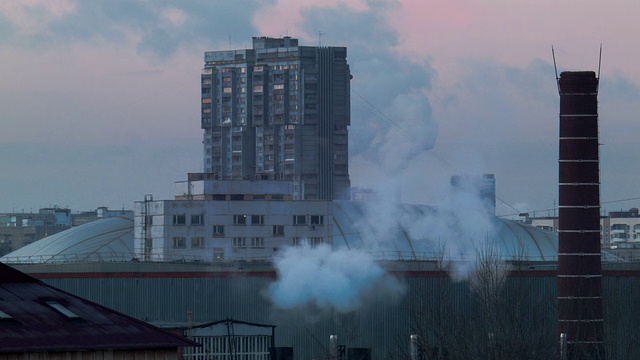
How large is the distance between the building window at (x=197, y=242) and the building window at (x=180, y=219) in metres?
1.62

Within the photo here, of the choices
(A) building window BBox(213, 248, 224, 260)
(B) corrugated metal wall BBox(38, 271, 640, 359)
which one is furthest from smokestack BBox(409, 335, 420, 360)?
(A) building window BBox(213, 248, 224, 260)

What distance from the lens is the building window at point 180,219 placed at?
118938 mm

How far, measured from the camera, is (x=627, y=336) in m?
72.4

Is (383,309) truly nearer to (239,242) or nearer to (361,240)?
(361,240)

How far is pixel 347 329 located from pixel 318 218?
51.1 meters

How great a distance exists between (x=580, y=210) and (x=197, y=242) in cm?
5810

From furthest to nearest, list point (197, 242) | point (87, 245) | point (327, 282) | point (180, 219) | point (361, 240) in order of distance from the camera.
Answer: point (197, 242) → point (180, 219) → point (361, 240) → point (87, 245) → point (327, 282)

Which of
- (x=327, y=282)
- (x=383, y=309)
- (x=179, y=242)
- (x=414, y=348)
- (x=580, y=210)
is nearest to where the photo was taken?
(x=414, y=348)

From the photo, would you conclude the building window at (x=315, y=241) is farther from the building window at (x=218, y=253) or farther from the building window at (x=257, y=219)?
the building window at (x=218, y=253)

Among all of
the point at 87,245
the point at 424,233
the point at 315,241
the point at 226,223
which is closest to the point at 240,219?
the point at 226,223

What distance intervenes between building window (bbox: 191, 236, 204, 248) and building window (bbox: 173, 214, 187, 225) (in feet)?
5.32

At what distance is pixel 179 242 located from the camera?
390 feet

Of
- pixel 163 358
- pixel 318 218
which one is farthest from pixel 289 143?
pixel 163 358

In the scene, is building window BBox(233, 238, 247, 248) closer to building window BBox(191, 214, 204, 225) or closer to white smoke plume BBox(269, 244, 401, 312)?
building window BBox(191, 214, 204, 225)
